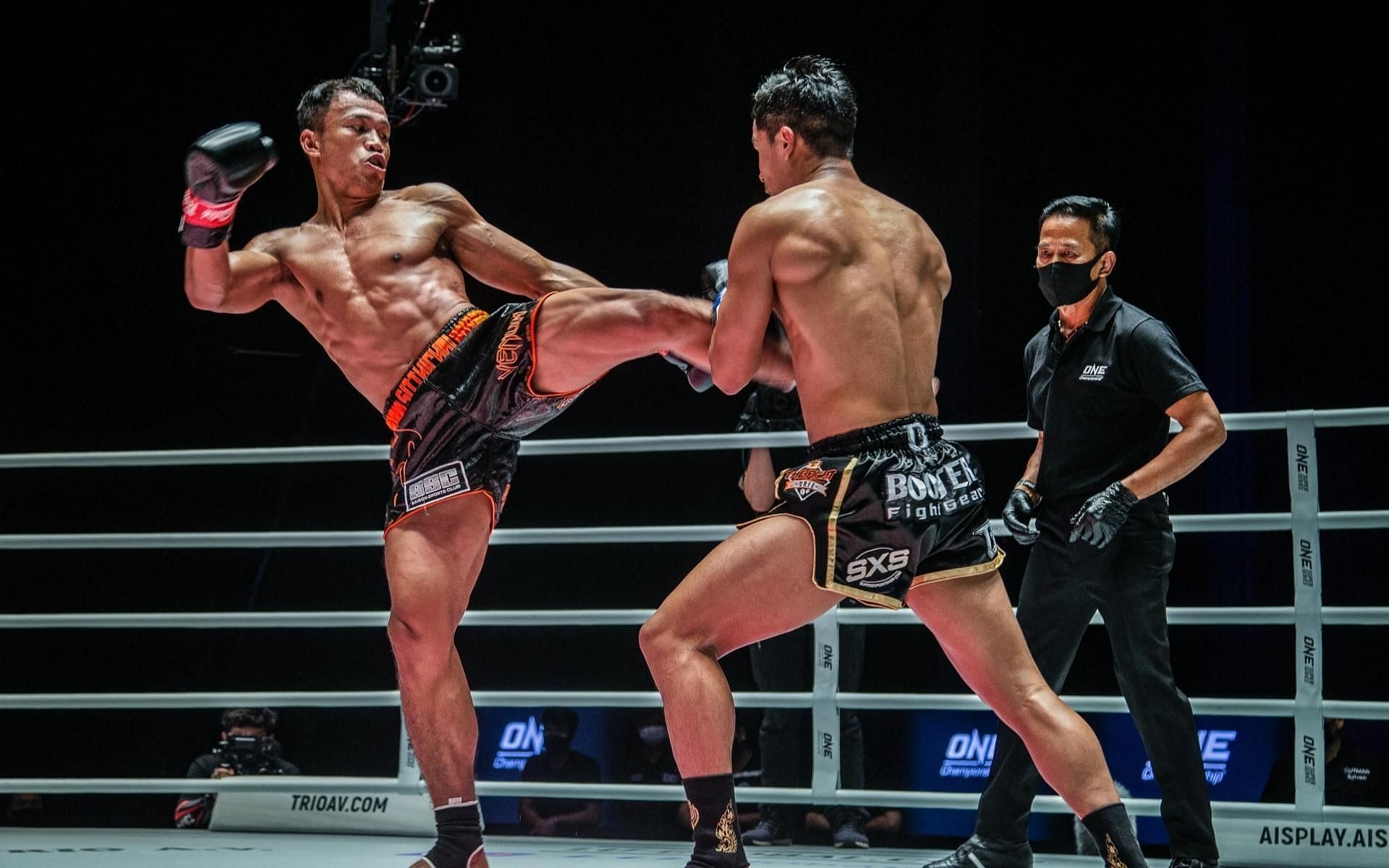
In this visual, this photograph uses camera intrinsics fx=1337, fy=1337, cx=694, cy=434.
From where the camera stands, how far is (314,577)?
22.2 feet

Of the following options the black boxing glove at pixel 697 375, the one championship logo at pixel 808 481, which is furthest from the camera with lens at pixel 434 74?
the one championship logo at pixel 808 481

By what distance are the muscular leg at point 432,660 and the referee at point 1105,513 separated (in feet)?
3.47

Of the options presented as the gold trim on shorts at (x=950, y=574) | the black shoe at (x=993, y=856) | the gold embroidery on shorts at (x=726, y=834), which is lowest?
the black shoe at (x=993, y=856)

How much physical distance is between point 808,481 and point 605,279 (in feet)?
15.3

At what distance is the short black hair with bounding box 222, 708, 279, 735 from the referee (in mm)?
3412

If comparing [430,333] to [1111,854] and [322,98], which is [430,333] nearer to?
[322,98]

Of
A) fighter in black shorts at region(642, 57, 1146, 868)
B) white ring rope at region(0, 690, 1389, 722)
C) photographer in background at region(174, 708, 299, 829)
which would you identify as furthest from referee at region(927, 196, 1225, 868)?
photographer in background at region(174, 708, 299, 829)

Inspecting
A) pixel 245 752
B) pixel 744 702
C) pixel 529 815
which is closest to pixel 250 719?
pixel 245 752

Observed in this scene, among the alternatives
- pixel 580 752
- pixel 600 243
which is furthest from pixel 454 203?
pixel 600 243

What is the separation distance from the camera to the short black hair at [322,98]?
298 centimetres

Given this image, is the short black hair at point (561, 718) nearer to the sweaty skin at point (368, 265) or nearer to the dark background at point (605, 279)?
the dark background at point (605, 279)

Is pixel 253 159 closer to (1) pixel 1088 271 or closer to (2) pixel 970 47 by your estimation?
(1) pixel 1088 271

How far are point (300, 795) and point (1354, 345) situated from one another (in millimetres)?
4534

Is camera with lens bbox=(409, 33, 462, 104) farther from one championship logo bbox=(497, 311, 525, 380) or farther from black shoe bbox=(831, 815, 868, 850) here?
black shoe bbox=(831, 815, 868, 850)
